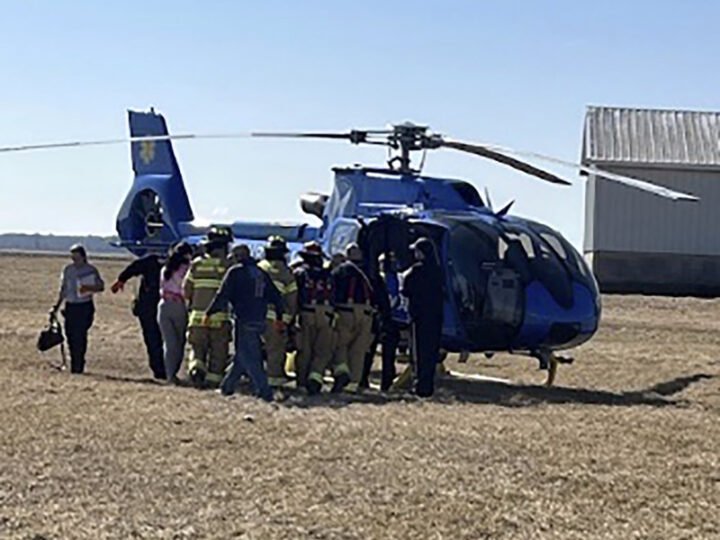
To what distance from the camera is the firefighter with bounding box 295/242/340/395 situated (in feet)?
48.2

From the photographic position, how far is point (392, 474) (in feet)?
30.9

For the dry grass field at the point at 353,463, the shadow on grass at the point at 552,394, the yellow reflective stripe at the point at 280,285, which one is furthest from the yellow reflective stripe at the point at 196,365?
the shadow on grass at the point at 552,394

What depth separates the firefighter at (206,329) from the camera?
586 inches

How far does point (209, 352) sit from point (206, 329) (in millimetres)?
246

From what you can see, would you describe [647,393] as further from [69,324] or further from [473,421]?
[69,324]

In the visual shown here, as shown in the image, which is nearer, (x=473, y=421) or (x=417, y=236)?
(x=473, y=421)

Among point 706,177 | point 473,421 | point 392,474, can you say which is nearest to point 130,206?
point 473,421

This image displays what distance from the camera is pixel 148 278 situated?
16422mm

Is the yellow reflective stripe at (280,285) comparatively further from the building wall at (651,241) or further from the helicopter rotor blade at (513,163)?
the building wall at (651,241)

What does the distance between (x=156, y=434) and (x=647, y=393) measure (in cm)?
708

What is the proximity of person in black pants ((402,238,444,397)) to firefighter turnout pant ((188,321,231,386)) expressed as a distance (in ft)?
6.29

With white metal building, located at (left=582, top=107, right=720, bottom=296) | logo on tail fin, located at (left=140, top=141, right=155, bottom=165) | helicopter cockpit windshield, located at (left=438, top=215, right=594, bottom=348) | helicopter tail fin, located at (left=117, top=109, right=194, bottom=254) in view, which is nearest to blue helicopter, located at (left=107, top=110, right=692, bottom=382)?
helicopter cockpit windshield, located at (left=438, top=215, right=594, bottom=348)

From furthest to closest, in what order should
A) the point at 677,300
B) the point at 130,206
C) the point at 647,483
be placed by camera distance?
1. the point at 677,300
2. the point at 130,206
3. the point at 647,483

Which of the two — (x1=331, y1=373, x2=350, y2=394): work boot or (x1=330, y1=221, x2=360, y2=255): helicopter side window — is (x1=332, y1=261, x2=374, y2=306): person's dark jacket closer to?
(x1=331, y1=373, x2=350, y2=394): work boot
